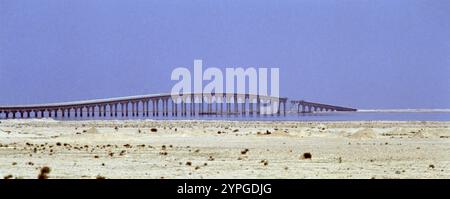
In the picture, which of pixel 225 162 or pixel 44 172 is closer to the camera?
pixel 44 172

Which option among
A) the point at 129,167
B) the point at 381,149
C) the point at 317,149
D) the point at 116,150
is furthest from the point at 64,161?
the point at 381,149

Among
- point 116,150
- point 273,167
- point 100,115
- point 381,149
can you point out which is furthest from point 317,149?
point 100,115

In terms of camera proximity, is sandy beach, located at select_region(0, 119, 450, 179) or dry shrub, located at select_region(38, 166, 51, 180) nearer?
dry shrub, located at select_region(38, 166, 51, 180)

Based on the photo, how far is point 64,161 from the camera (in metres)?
27.8

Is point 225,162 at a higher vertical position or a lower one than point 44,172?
lower

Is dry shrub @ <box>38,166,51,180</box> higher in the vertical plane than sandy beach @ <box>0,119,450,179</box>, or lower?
higher

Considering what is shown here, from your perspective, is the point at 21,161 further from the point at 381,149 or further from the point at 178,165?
the point at 381,149

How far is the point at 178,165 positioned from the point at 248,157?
4.99m

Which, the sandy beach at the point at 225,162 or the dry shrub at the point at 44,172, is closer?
the dry shrub at the point at 44,172

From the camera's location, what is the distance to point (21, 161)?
91.1 feet

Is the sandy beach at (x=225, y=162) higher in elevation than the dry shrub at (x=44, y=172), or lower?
lower
